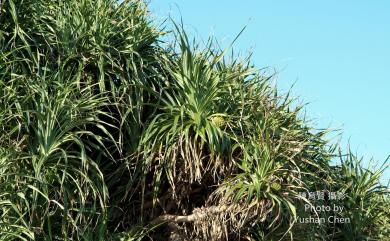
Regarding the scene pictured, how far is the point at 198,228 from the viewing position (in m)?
5.86

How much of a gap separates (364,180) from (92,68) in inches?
135

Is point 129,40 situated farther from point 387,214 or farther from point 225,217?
point 387,214

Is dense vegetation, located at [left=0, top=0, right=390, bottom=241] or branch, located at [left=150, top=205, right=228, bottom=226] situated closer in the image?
dense vegetation, located at [left=0, top=0, right=390, bottom=241]

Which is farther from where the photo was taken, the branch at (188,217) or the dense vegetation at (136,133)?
the branch at (188,217)

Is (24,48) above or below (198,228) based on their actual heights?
A: above

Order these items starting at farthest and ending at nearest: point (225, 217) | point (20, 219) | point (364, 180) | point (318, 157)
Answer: point (364, 180)
point (318, 157)
point (225, 217)
point (20, 219)

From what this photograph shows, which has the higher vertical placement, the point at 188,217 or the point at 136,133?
the point at 136,133

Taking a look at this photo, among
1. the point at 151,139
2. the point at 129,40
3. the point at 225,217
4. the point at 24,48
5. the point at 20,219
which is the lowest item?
the point at 20,219

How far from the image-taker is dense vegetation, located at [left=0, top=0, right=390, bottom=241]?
5.20m

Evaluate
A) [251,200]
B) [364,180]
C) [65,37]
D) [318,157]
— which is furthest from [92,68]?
[364,180]

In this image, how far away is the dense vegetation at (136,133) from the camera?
520 cm

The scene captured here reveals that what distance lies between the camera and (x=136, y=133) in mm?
5844

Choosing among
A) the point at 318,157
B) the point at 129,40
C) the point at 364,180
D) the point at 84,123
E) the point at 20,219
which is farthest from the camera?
the point at 364,180

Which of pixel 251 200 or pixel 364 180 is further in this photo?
pixel 364 180
